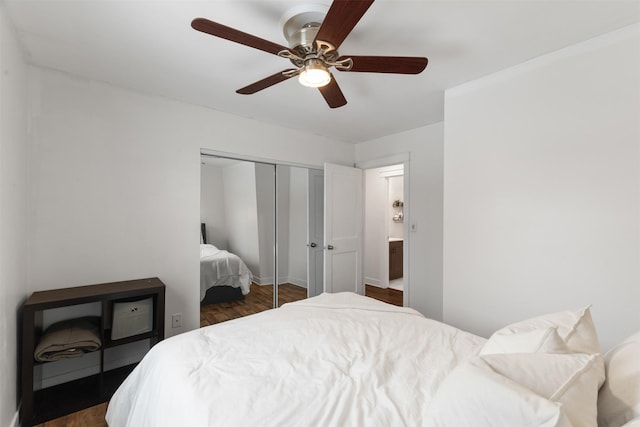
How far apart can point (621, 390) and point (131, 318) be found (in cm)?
270

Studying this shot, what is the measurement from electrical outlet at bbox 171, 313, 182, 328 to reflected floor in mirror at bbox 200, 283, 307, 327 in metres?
0.22

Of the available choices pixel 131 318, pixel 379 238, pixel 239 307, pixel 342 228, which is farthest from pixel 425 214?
pixel 131 318

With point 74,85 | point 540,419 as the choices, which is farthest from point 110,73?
point 540,419

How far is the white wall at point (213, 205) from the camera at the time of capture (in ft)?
9.73

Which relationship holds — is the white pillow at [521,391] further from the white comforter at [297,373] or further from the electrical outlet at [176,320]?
the electrical outlet at [176,320]

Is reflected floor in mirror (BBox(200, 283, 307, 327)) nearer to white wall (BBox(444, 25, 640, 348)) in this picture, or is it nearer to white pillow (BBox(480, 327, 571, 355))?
white wall (BBox(444, 25, 640, 348))

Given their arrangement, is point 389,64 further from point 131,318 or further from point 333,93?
point 131,318

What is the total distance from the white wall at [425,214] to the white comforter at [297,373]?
1725mm

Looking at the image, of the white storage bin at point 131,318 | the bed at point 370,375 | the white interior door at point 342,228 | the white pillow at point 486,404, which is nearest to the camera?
the white pillow at point 486,404

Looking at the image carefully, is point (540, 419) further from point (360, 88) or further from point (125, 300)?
point (125, 300)

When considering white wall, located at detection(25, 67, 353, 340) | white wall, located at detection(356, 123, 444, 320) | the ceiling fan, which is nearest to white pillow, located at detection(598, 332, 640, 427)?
the ceiling fan

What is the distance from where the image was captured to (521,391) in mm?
689

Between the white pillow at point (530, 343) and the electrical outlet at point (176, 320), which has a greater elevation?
the white pillow at point (530, 343)

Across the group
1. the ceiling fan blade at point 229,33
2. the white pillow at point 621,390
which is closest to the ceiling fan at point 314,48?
the ceiling fan blade at point 229,33
